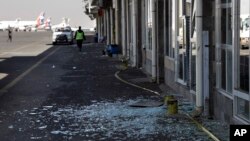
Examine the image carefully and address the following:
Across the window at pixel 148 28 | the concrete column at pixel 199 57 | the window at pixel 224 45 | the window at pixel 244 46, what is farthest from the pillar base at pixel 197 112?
the window at pixel 148 28

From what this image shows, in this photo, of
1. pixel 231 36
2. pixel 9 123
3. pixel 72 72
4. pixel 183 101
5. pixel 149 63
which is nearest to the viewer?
pixel 231 36

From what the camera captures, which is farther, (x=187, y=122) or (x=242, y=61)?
(x=187, y=122)

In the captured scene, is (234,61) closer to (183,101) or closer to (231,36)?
(231,36)

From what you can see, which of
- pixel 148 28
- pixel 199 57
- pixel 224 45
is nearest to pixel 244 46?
pixel 224 45

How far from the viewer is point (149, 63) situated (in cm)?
1825

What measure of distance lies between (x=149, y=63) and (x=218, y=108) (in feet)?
29.5

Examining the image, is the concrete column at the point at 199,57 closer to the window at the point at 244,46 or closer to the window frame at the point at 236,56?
the window frame at the point at 236,56

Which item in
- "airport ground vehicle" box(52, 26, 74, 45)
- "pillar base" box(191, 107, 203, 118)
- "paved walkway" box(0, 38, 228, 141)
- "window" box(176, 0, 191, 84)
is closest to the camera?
"paved walkway" box(0, 38, 228, 141)

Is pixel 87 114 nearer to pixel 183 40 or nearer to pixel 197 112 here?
pixel 197 112

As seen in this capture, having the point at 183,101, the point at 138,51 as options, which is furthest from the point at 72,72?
the point at 183,101

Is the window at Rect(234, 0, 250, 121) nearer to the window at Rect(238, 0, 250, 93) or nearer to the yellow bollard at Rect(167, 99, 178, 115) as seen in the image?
the window at Rect(238, 0, 250, 93)

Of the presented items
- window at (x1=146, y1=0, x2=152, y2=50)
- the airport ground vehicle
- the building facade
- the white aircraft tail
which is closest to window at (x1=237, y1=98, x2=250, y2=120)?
the building facade

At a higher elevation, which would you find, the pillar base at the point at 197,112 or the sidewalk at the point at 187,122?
the pillar base at the point at 197,112

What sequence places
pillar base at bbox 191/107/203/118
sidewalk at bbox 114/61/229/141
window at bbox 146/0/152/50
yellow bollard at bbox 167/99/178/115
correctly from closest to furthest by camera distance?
1. sidewalk at bbox 114/61/229/141
2. pillar base at bbox 191/107/203/118
3. yellow bollard at bbox 167/99/178/115
4. window at bbox 146/0/152/50
